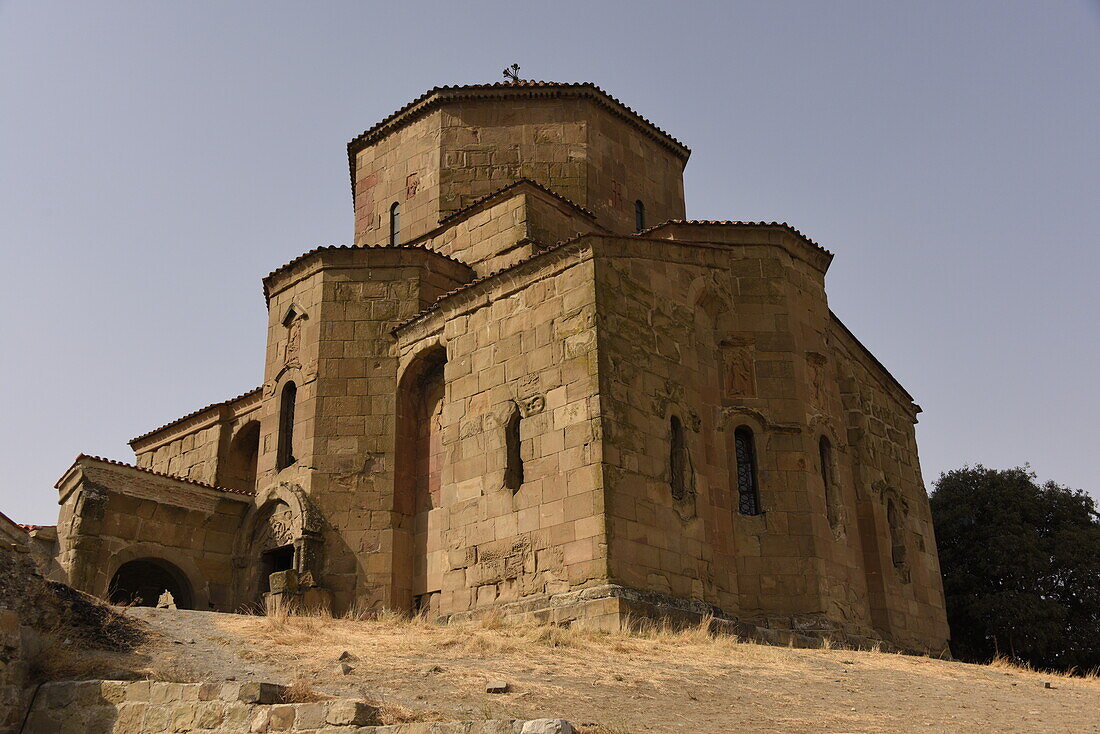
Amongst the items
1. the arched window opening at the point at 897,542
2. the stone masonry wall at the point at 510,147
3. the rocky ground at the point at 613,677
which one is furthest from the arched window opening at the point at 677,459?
the stone masonry wall at the point at 510,147

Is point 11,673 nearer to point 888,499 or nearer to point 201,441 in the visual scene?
point 201,441

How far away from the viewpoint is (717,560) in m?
16.0

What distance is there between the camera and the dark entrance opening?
1845 centimetres

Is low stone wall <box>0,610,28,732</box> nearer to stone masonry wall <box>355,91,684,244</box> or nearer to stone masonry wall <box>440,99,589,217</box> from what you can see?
stone masonry wall <box>355,91,684,244</box>

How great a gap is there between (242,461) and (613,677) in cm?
1425

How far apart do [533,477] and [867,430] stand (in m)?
7.29

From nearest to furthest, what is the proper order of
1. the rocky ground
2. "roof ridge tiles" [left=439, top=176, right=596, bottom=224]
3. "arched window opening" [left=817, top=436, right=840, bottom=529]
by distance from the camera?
1. the rocky ground
2. "arched window opening" [left=817, top=436, right=840, bottom=529]
3. "roof ridge tiles" [left=439, top=176, right=596, bottom=224]

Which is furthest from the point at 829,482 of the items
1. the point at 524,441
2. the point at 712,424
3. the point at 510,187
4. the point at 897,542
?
the point at 510,187

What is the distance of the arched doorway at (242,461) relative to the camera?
22.4 meters

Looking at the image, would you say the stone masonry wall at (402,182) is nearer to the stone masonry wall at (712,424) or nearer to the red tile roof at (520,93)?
the red tile roof at (520,93)

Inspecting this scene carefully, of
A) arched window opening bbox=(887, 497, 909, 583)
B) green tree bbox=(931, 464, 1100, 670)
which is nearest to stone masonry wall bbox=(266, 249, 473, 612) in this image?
arched window opening bbox=(887, 497, 909, 583)

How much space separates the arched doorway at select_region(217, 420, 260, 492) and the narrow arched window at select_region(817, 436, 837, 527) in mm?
11538

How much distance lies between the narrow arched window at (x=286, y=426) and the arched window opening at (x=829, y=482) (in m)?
9.13

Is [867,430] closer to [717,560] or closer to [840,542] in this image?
[840,542]
